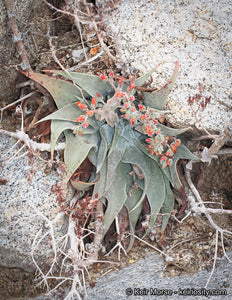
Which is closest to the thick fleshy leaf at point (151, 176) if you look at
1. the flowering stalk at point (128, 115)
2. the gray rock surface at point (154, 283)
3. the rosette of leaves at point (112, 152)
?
the rosette of leaves at point (112, 152)

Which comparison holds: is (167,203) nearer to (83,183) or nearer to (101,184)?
(101,184)

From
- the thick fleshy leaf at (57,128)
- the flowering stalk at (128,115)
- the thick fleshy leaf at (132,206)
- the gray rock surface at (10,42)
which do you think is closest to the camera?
the flowering stalk at (128,115)

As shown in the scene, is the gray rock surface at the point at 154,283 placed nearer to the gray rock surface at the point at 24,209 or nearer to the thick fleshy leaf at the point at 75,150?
the gray rock surface at the point at 24,209

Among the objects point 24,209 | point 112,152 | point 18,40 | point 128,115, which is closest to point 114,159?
point 112,152

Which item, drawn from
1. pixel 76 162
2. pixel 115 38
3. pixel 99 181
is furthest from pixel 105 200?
pixel 115 38

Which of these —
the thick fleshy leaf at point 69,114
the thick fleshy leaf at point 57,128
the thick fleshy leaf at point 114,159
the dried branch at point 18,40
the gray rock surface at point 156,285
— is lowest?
the gray rock surface at point 156,285

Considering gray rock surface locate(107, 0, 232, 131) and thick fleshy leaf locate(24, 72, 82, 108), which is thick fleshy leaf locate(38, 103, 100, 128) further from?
gray rock surface locate(107, 0, 232, 131)
